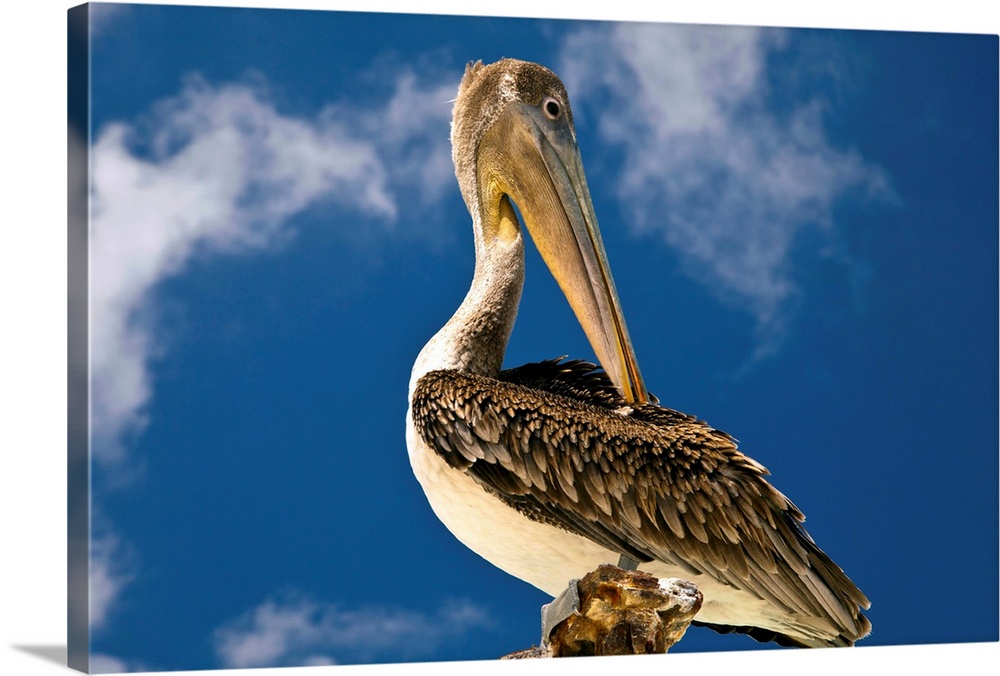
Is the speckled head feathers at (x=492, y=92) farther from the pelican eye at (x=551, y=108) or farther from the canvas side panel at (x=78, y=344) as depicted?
the canvas side panel at (x=78, y=344)

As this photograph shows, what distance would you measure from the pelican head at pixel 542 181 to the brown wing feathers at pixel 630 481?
490 mm

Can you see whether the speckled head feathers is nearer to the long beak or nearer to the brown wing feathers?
the long beak

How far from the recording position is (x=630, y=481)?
7012 mm

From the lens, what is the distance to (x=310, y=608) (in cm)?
736

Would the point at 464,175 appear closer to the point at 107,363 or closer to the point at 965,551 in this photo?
the point at 107,363

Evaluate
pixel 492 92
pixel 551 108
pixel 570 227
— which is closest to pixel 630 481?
pixel 570 227

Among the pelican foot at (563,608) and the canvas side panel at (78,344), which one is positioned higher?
the canvas side panel at (78,344)

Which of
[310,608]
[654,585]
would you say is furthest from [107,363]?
[654,585]

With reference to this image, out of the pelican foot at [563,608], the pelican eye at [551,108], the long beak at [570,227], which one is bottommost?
the pelican foot at [563,608]

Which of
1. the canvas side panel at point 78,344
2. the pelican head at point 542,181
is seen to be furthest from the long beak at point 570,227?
the canvas side panel at point 78,344

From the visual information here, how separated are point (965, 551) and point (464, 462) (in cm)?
335

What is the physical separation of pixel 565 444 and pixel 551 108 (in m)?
1.83

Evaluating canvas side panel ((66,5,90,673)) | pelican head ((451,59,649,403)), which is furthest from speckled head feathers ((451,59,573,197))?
canvas side panel ((66,5,90,673))

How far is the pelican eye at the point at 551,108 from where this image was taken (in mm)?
7602
